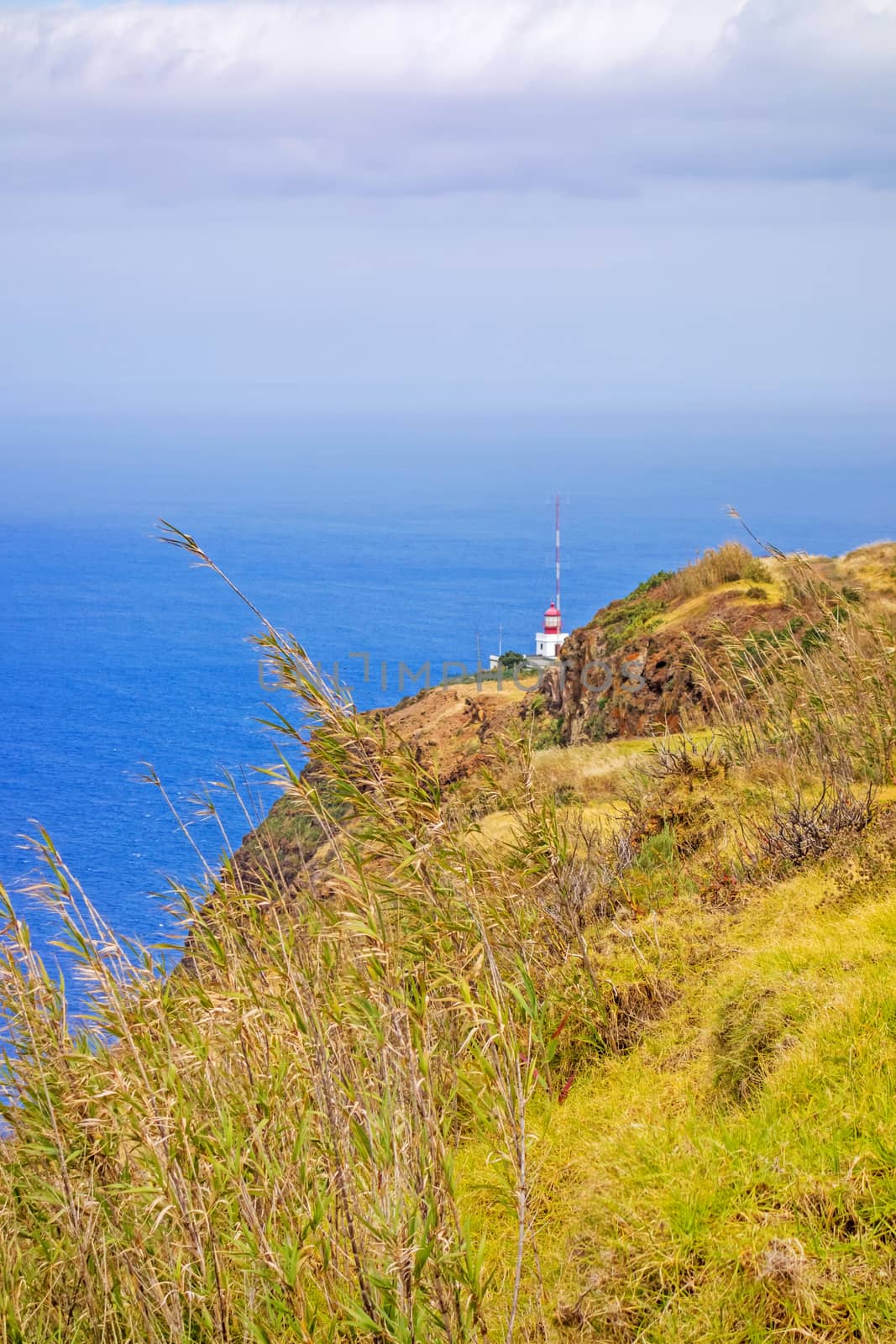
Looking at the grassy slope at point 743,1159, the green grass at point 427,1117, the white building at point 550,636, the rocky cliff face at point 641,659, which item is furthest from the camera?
the white building at point 550,636

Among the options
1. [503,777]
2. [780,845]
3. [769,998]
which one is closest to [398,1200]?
[769,998]

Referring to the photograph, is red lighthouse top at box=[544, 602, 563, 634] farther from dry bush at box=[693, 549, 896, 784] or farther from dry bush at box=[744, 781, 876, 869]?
dry bush at box=[744, 781, 876, 869]

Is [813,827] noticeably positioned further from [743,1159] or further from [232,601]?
[232,601]

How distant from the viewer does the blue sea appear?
50188 millimetres

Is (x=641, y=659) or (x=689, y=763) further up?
(x=641, y=659)

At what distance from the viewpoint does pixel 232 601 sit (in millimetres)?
118312

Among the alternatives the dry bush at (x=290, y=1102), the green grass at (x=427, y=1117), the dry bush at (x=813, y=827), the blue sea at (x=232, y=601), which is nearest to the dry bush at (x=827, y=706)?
the dry bush at (x=813, y=827)

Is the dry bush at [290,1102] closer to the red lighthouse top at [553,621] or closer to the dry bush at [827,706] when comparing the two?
the dry bush at [827,706]

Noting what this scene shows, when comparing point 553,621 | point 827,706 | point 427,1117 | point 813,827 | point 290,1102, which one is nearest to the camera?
point 427,1117

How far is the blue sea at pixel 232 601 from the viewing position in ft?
165

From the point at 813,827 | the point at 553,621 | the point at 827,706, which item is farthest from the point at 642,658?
the point at 553,621

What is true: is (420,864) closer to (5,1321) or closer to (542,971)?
(542,971)

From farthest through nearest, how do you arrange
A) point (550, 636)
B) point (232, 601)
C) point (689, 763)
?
point (232, 601), point (550, 636), point (689, 763)

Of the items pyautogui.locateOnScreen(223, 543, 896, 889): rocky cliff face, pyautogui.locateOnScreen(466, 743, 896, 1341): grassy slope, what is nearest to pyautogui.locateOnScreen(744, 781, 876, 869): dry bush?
pyautogui.locateOnScreen(466, 743, 896, 1341): grassy slope
